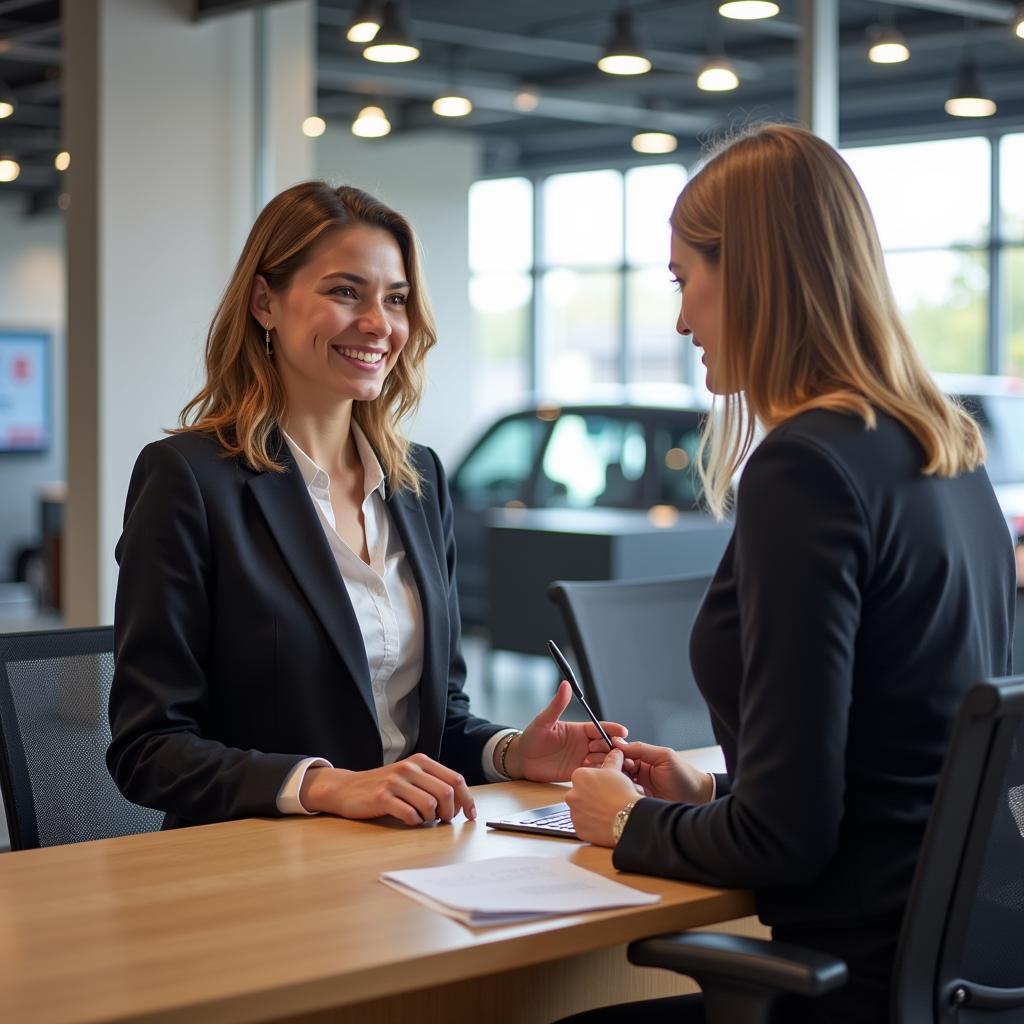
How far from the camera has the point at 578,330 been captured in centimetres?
1331

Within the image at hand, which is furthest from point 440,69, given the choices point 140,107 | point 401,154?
point 140,107

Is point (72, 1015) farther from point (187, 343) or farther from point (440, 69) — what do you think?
point (440, 69)

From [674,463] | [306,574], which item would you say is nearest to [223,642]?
[306,574]

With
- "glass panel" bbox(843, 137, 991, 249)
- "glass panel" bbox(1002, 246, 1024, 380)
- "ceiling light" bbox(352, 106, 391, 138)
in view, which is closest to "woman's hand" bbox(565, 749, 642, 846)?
"ceiling light" bbox(352, 106, 391, 138)

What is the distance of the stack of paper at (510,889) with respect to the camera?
4.95 feet

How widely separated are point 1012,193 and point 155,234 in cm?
690

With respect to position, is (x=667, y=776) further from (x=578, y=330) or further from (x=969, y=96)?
(x=578, y=330)

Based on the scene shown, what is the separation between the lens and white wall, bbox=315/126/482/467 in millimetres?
11484

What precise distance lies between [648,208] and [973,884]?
37.8ft

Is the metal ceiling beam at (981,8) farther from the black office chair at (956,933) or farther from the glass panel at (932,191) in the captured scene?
the glass panel at (932,191)

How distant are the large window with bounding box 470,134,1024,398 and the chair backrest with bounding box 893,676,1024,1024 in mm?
9472

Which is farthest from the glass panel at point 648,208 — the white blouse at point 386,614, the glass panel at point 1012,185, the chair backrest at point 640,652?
the white blouse at point 386,614

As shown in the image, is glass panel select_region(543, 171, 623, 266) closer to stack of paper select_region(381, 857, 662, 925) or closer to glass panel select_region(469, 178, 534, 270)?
glass panel select_region(469, 178, 534, 270)

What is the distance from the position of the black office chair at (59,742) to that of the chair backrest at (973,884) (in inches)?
48.5
